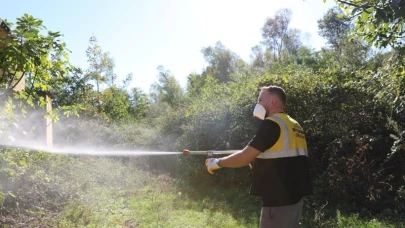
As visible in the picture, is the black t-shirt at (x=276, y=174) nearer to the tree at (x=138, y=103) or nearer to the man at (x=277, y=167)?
the man at (x=277, y=167)

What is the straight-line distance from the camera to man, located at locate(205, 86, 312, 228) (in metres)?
2.88

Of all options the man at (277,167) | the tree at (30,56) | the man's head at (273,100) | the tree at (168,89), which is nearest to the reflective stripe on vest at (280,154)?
the man at (277,167)

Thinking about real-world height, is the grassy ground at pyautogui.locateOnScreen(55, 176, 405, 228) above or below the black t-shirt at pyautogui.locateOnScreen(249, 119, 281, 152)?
below

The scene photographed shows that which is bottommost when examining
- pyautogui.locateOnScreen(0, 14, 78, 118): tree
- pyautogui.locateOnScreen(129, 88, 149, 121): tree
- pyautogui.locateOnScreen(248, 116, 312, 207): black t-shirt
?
pyautogui.locateOnScreen(248, 116, 312, 207): black t-shirt

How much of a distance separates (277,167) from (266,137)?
0.30 meters

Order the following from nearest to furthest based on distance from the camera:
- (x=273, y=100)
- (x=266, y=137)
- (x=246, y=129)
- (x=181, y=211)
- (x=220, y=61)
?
(x=266, y=137)
(x=273, y=100)
(x=181, y=211)
(x=246, y=129)
(x=220, y=61)

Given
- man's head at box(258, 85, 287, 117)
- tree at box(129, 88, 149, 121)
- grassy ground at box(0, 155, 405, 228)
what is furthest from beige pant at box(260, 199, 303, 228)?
tree at box(129, 88, 149, 121)

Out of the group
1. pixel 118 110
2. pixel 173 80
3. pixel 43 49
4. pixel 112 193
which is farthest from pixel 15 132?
pixel 173 80

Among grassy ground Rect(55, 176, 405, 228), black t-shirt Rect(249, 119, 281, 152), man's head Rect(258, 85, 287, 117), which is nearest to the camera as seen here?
black t-shirt Rect(249, 119, 281, 152)

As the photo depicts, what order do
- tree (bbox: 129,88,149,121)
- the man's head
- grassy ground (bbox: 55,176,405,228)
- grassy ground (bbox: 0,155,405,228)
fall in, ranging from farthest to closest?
tree (bbox: 129,88,149,121)
grassy ground (bbox: 0,155,405,228)
grassy ground (bbox: 55,176,405,228)
the man's head

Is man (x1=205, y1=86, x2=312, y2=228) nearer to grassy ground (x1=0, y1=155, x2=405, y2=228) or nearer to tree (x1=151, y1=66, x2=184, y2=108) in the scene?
grassy ground (x1=0, y1=155, x2=405, y2=228)

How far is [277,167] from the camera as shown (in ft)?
9.53

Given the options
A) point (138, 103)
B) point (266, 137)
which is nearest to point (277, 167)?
point (266, 137)

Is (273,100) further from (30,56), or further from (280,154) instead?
(30,56)
